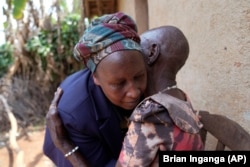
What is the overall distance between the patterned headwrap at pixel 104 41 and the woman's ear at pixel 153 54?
0.21 ft

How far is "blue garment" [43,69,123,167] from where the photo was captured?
1.32 meters

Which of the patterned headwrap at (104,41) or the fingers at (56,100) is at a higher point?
the patterned headwrap at (104,41)

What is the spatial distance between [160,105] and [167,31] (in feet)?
1.16

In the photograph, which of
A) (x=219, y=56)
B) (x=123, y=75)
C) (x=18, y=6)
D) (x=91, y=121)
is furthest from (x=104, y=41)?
(x=18, y=6)

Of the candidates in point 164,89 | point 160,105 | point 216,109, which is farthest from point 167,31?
point 216,109

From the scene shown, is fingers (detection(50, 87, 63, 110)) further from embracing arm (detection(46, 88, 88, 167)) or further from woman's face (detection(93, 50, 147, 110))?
woman's face (detection(93, 50, 147, 110))

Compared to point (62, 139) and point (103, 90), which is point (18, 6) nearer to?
point (62, 139)

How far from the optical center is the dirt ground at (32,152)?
18.5 ft

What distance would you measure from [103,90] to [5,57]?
7537mm

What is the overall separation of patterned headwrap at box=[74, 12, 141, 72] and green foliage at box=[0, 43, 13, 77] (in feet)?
23.6

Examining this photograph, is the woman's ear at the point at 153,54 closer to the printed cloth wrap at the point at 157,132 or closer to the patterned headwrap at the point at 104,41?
the patterned headwrap at the point at 104,41

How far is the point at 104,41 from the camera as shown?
3.76 feet

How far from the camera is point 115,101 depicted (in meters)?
1.23

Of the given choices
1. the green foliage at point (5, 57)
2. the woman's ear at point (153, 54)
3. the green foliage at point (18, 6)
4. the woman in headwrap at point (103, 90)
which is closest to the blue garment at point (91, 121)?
the woman in headwrap at point (103, 90)
